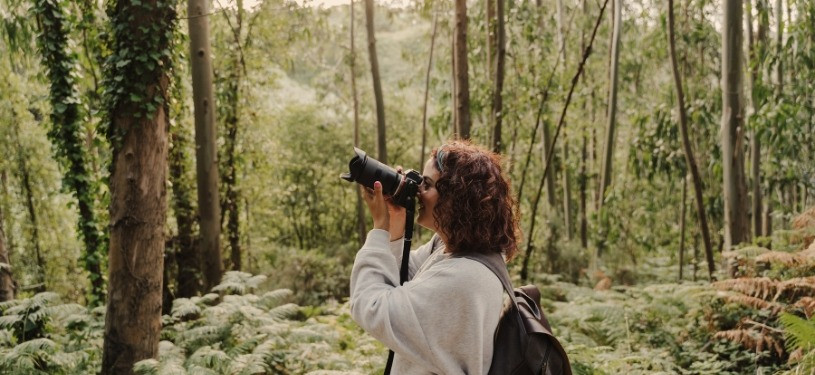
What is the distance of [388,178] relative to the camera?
186 centimetres

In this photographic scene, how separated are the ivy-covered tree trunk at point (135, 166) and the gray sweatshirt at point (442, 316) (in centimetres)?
234

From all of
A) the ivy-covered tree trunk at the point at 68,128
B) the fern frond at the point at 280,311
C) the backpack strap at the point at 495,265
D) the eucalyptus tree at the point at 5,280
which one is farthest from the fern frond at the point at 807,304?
the eucalyptus tree at the point at 5,280

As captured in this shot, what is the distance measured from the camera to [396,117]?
2066cm

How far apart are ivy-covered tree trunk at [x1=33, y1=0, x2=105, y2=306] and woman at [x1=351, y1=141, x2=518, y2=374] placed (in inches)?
218

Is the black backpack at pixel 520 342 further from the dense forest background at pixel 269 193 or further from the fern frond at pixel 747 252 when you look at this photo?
the fern frond at pixel 747 252

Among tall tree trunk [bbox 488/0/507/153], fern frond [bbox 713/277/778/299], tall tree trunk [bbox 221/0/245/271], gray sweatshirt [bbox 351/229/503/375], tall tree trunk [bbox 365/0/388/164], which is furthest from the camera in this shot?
tall tree trunk [bbox 365/0/388/164]

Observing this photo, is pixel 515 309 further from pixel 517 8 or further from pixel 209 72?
pixel 517 8

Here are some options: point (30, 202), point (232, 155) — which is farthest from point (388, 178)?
point (30, 202)

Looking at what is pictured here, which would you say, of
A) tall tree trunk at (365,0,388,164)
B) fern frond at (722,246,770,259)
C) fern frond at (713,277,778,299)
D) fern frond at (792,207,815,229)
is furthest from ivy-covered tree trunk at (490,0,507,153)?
tall tree trunk at (365,0,388,164)

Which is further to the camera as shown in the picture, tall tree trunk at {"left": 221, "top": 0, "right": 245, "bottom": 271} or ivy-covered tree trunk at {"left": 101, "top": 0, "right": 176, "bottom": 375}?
tall tree trunk at {"left": 221, "top": 0, "right": 245, "bottom": 271}

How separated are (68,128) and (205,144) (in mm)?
1535

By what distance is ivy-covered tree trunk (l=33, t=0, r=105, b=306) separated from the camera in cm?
624

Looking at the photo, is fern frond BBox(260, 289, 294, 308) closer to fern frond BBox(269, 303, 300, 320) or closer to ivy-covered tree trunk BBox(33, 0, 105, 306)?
fern frond BBox(269, 303, 300, 320)

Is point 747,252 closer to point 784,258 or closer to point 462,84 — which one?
point 784,258
